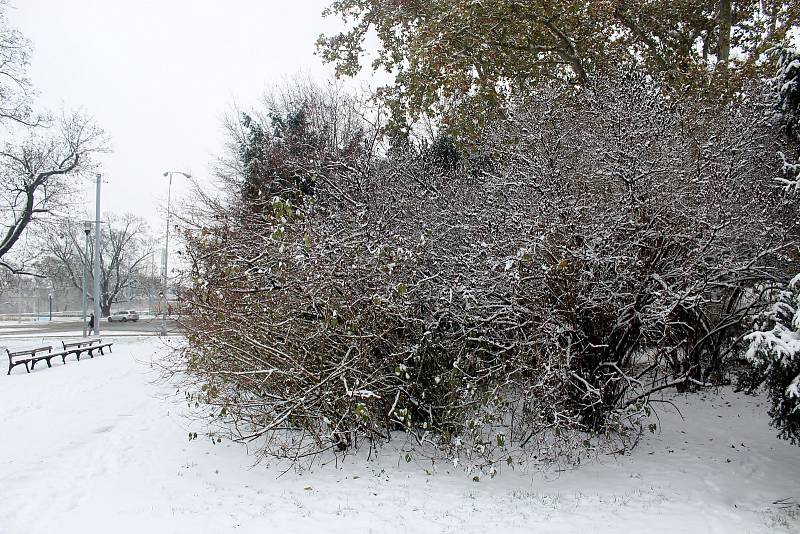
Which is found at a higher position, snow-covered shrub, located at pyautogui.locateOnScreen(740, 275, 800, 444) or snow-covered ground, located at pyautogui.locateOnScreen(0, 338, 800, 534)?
snow-covered shrub, located at pyautogui.locateOnScreen(740, 275, 800, 444)

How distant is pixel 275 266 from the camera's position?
653 centimetres

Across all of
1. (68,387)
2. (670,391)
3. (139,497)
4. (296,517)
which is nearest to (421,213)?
(296,517)

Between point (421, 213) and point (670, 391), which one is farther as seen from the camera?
point (670, 391)

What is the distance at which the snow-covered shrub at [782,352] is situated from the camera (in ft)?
14.4

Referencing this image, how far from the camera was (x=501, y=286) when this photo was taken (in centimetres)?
612

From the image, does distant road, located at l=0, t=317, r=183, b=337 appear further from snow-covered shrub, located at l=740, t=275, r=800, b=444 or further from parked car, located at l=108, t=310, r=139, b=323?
snow-covered shrub, located at l=740, t=275, r=800, b=444

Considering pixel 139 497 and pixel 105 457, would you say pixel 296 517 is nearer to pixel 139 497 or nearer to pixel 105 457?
pixel 139 497

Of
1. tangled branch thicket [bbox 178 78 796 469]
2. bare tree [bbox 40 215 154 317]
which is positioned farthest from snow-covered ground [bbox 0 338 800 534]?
bare tree [bbox 40 215 154 317]

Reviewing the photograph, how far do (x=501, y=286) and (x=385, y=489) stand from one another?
94.0 inches

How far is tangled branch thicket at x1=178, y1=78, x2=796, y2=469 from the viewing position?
5953 mm

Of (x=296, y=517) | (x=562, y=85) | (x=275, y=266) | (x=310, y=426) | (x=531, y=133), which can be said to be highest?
(x=562, y=85)

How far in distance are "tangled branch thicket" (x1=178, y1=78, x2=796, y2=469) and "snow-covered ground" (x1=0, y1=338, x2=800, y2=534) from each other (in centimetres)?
52

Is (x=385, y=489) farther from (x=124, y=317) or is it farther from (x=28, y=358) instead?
(x=124, y=317)

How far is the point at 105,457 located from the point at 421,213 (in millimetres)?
4792
